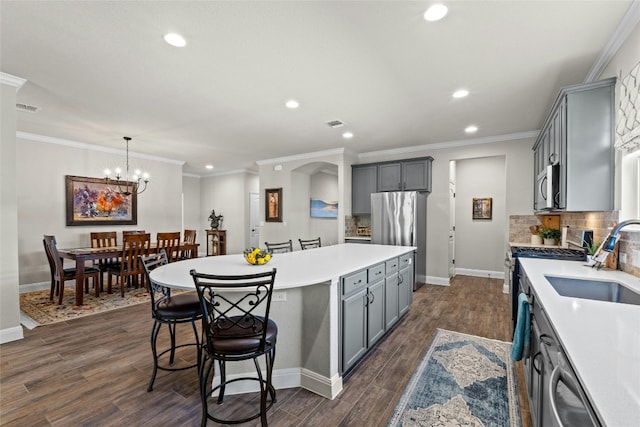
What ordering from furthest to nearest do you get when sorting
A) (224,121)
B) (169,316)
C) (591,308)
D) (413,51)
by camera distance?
(224,121)
(413,51)
(169,316)
(591,308)

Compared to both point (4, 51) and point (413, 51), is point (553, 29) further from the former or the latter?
point (4, 51)

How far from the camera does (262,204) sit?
23.9 feet

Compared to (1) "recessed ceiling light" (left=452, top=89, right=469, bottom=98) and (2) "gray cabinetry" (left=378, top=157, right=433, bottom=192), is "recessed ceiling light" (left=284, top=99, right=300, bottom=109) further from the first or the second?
(2) "gray cabinetry" (left=378, top=157, right=433, bottom=192)

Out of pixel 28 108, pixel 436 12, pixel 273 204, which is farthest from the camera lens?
pixel 273 204

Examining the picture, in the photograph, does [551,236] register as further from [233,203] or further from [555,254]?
[233,203]

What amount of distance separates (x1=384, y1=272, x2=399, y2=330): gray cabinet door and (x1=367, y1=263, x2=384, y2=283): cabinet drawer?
7.3 inches

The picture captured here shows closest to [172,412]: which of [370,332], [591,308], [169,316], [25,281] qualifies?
[169,316]

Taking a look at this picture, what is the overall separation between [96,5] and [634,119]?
3.56 m

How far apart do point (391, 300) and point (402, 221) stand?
236 centimetres

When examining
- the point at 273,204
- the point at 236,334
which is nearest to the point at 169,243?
the point at 273,204

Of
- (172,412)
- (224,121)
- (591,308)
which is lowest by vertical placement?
(172,412)

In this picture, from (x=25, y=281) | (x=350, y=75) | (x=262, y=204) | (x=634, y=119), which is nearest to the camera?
(x=634, y=119)

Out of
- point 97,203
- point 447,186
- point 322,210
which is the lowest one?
point 322,210

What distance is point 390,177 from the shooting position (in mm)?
5863
